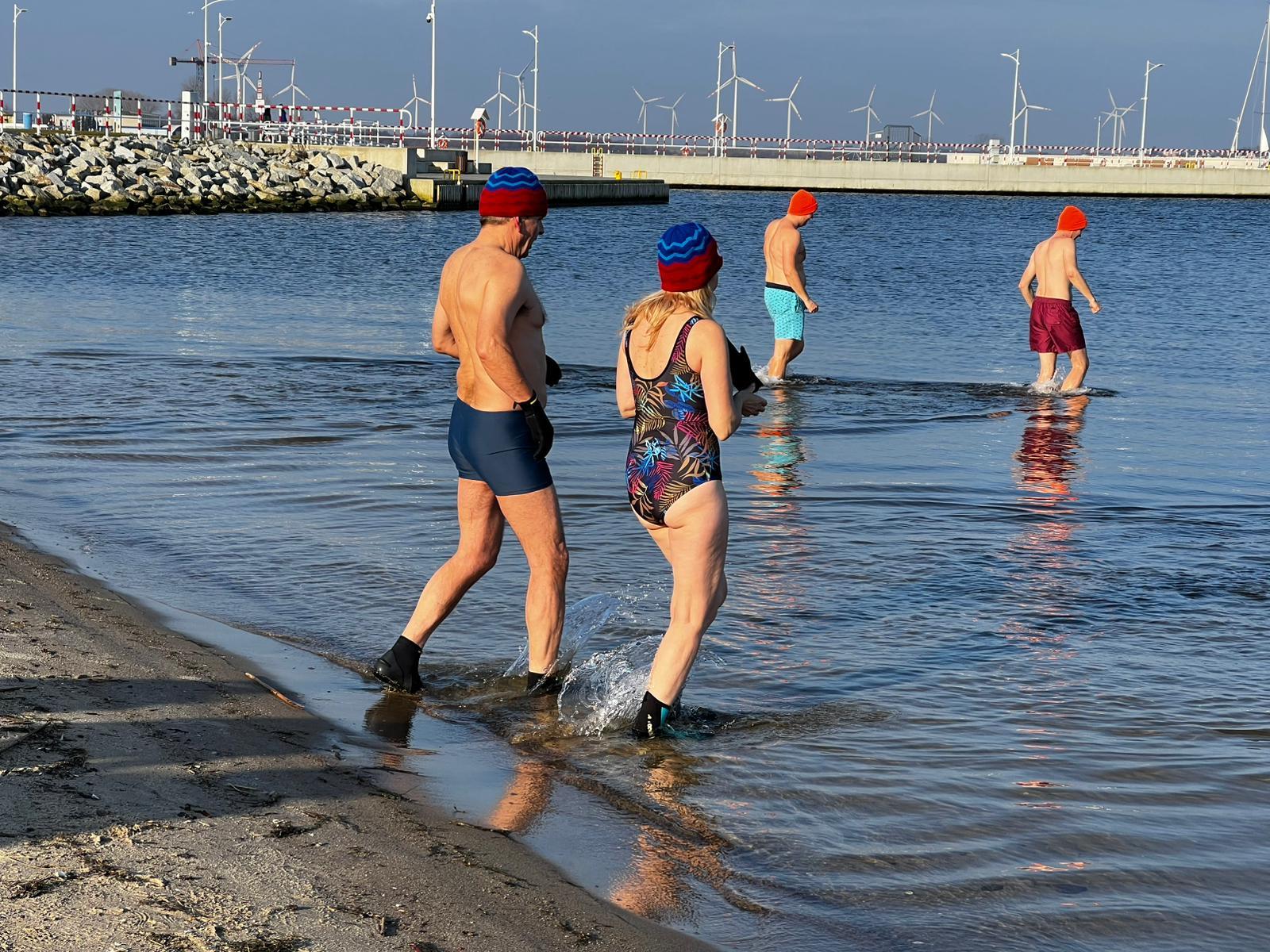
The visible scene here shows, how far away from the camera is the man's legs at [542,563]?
513 cm

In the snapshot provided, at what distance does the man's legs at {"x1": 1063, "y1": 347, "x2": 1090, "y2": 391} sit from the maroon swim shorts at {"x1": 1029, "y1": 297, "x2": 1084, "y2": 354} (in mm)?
201

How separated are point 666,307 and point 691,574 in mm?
858

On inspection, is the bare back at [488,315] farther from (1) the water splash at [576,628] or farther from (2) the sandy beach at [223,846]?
(2) the sandy beach at [223,846]

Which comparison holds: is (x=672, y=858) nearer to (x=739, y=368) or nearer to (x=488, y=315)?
(x=739, y=368)

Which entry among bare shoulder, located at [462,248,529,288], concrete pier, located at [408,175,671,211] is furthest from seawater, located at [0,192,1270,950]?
concrete pier, located at [408,175,671,211]

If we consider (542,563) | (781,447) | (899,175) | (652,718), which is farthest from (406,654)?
(899,175)

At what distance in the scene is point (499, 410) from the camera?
16.5 ft

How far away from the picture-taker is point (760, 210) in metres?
77.8

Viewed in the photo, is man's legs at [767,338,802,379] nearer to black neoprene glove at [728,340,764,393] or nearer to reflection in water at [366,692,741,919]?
reflection in water at [366,692,741,919]

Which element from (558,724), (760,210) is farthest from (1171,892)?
(760,210)

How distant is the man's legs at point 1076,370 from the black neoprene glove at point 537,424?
975 centimetres

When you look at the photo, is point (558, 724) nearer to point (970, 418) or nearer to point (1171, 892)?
point (1171, 892)

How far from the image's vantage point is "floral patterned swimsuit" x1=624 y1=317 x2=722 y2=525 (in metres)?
4.68

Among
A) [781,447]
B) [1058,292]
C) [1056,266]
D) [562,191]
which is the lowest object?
[781,447]
